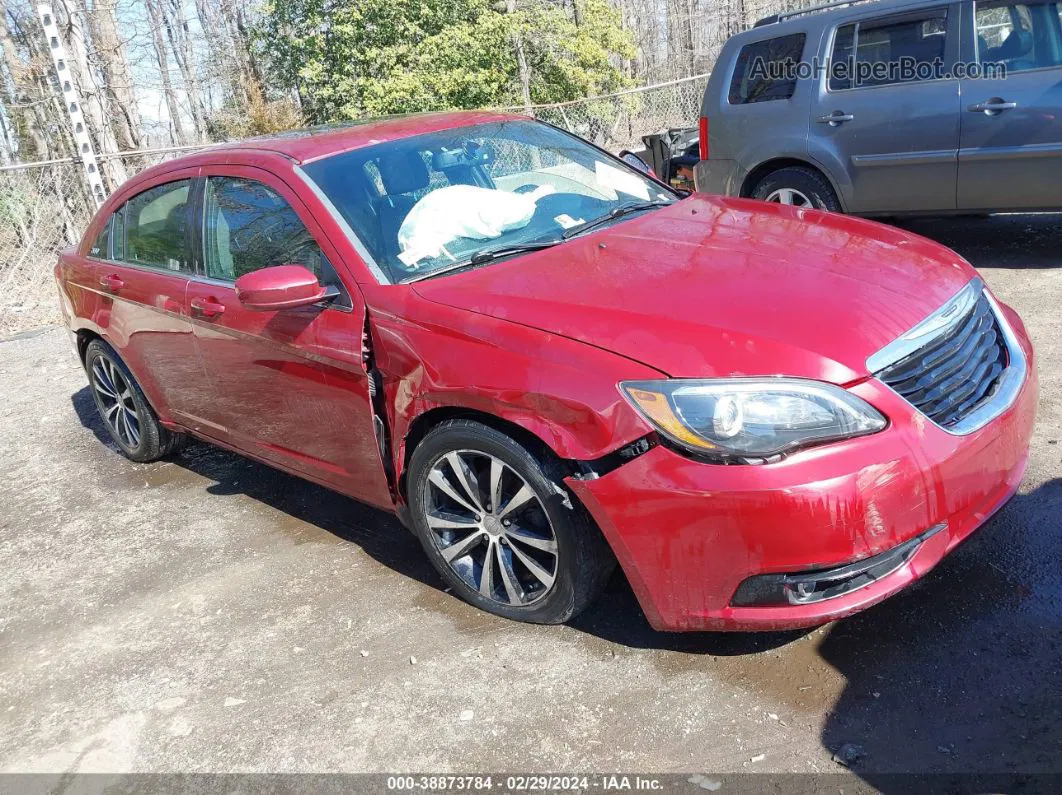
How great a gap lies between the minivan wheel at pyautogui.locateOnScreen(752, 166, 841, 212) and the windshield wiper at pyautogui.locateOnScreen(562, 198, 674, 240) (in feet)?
10.9

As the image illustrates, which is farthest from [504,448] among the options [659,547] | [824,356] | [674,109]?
[674,109]

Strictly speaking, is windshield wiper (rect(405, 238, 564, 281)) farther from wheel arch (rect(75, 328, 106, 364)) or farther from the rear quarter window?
wheel arch (rect(75, 328, 106, 364))

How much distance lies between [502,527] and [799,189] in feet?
16.6

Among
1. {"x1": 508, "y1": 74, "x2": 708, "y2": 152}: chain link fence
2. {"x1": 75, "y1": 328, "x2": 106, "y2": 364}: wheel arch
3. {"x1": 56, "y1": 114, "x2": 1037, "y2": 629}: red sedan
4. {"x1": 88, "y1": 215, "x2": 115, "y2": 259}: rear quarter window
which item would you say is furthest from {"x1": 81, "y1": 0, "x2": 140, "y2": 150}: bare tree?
{"x1": 56, "y1": 114, "x2": 1037, "y2": 629}: red sedan

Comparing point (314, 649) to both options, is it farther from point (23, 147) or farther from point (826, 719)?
point (23, 147)

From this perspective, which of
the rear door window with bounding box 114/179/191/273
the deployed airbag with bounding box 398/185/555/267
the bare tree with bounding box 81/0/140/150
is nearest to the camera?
the deployed airbag with bounding box 398/185/555/267

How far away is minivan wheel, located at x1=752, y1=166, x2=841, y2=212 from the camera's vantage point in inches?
276

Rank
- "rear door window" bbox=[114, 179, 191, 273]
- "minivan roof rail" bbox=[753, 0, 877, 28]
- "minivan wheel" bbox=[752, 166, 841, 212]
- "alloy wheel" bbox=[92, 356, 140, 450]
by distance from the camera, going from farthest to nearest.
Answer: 1. "minivan wheel" bbox=[752, 166, 841, 212]
2. "minivan roof rail" bbox=[753, 0, 877, 28]
3. "alloy wheel" bbox=[92, 356, 140, 450]
4. "rear door window" bbox=[114, 179, 191, 273]

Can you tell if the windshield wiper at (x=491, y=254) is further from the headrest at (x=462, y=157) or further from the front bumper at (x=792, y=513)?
the front bumper at (x=792, y=513)

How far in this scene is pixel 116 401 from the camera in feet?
17.3

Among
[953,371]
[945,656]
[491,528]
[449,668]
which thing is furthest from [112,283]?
[945,656]

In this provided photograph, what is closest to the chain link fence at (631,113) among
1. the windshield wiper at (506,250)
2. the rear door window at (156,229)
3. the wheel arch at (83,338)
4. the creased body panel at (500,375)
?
the wheel arch at (83,338)

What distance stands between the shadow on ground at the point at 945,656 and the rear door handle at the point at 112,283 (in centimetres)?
233

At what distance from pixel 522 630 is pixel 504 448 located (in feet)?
2.42
